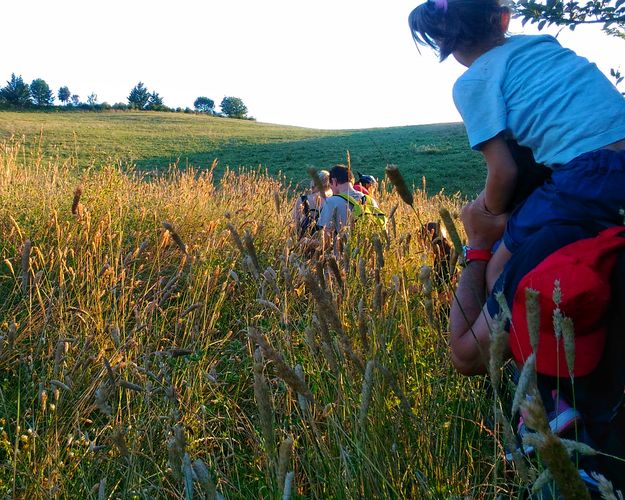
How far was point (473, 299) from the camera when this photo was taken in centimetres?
179

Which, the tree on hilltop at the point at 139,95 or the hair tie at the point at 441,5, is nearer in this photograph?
the hair tie at the point at 441,5

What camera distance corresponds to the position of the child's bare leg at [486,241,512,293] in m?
1.75

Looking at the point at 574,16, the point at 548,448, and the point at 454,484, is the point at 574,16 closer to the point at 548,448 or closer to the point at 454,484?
the point at 454,484

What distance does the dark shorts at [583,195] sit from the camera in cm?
146

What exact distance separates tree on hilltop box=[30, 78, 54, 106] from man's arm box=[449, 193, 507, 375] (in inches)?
2934

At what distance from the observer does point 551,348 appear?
1.34 m

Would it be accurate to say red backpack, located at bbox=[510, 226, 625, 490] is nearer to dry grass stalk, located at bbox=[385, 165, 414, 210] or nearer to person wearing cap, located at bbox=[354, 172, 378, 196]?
dry grass stalk, located at bbox=[385, 165, 414, 210]

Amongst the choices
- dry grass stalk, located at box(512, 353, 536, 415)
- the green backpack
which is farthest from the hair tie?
the green backpack

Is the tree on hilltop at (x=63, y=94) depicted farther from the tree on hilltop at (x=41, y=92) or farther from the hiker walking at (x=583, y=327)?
the hiker walking at (x=583, y=327)

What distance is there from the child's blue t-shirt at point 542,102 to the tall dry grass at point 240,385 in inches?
18.9

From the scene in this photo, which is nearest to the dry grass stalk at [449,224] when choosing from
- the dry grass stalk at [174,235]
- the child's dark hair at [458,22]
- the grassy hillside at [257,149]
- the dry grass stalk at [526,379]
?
the dry grass stalk at [526,379]

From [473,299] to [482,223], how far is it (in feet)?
0.83

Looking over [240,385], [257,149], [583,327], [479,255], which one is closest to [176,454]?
[583,327]

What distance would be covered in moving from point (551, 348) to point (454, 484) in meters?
0.43
